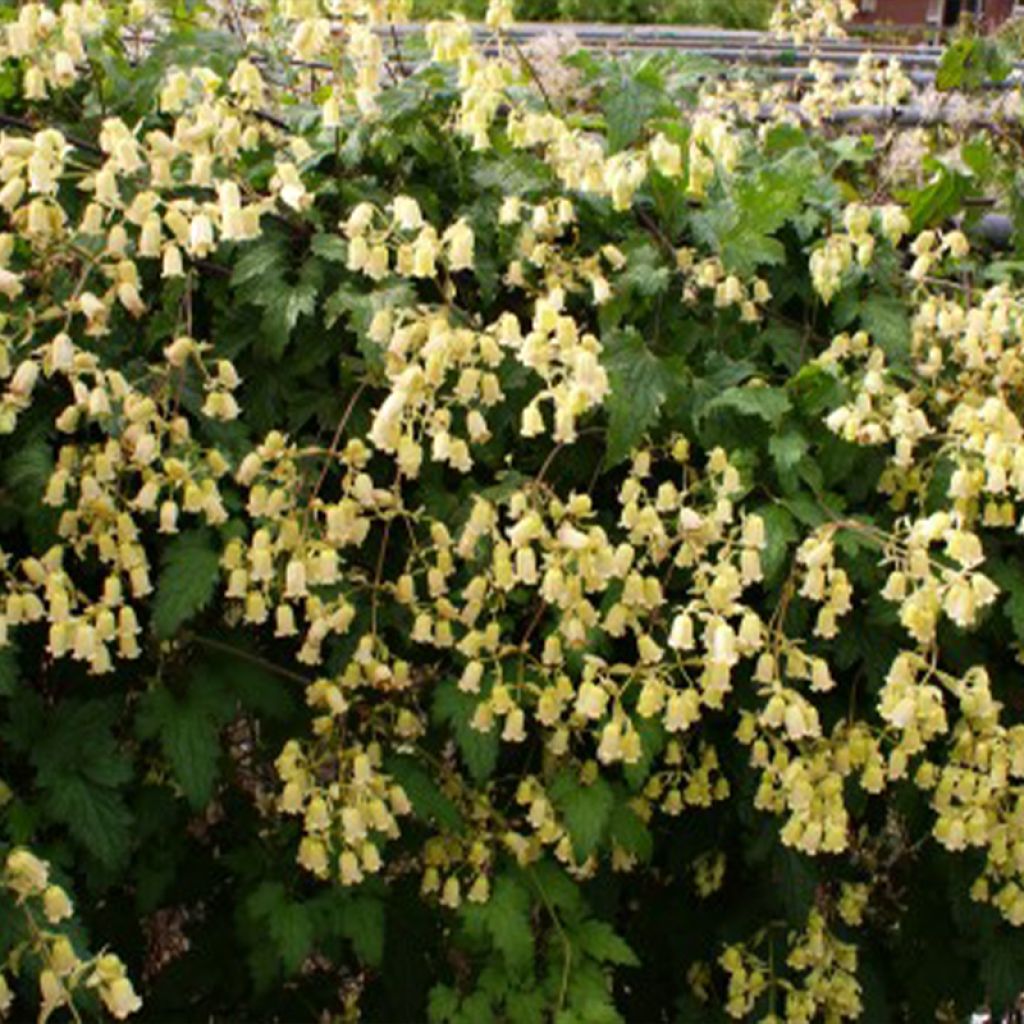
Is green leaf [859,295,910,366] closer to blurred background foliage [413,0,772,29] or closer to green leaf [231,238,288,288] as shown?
green leaf [231,238,288,288]

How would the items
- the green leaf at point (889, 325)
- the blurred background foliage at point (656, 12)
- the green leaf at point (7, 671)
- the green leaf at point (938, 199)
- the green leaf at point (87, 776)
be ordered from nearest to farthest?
the green leaf at point (7, 671) → the green leaf at point (87, 776) → the green leaf at point (889, 325) → the green leaf at point (938, 199) → the blurred background foliage at point (656, 12)

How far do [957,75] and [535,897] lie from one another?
1989 millimetres

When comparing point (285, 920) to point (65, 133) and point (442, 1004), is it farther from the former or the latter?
point (65, 133)

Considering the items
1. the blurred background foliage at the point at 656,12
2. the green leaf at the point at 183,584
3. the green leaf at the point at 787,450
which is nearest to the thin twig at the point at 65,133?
the green leaf at the point at 183,584

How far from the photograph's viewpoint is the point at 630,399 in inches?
94.0

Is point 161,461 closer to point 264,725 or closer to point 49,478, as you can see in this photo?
point 49,478

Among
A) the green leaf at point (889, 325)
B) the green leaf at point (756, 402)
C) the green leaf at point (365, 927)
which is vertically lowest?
the green leaf at point (365, 927)

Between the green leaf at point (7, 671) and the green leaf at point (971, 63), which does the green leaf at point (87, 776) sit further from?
the green leaf at point (971, 63)

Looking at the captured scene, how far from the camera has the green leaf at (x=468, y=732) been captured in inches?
92.1

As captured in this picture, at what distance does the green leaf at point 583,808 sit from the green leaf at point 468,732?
Answer: 4.7 inches

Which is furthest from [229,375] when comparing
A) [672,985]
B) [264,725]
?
[672,985]

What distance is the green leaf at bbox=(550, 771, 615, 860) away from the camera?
7.77 ft

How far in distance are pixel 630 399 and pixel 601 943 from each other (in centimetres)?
82

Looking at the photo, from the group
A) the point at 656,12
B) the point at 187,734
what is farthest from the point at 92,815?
the point at 656,12
